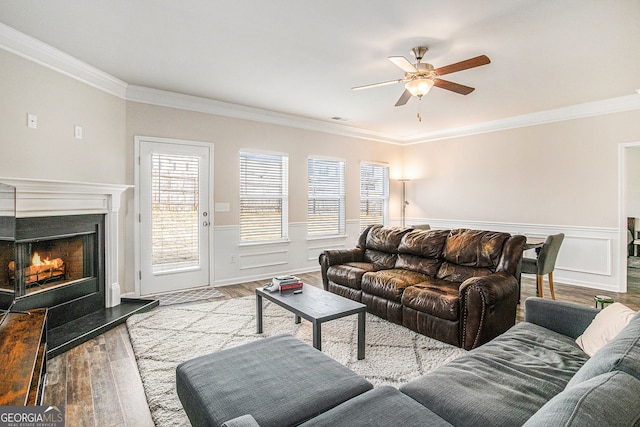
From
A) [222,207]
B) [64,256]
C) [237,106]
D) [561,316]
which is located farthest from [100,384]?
[237,106]

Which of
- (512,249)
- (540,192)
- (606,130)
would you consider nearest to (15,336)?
(512,249)

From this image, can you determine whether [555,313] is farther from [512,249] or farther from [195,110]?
[195,110]

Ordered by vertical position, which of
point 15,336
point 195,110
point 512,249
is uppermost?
point 195,110

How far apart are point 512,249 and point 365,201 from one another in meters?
4.02

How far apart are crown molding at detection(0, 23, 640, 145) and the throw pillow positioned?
14.1ft

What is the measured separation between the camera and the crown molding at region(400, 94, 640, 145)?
182 inches

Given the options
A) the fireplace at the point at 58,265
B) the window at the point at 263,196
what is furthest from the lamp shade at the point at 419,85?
the fireplace at the point at 58,265

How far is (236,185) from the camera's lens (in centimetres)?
512

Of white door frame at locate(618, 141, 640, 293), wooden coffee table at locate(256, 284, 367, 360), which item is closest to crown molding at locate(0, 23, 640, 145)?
white door frame at locate(618, 141, 640, 293)

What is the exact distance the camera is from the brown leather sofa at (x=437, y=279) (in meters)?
2.79

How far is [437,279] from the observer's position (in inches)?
142

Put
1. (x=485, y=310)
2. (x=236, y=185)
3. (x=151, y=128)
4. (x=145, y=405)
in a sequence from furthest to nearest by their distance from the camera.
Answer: (x=236, y=185) → (x=151, y=128) → (x=485, y=310) → (x=145, y=405)

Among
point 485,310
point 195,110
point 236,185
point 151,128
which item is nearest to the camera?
point 485,310

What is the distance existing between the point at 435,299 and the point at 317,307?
1.10 meters
